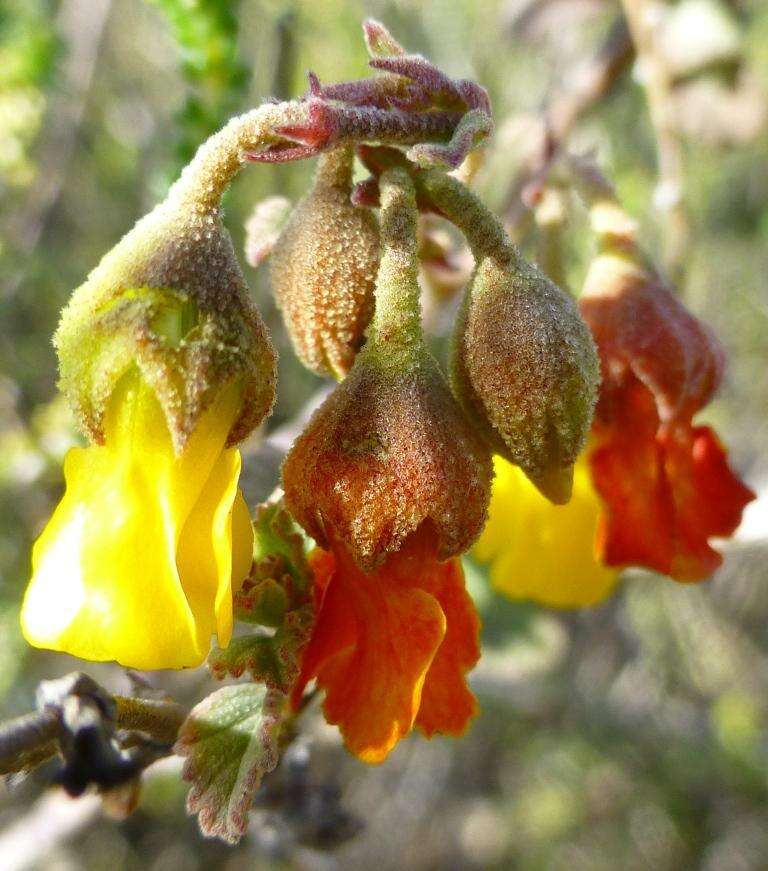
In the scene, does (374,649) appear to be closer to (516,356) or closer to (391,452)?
(391,452)

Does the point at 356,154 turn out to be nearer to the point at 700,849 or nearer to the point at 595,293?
the point at 595,293

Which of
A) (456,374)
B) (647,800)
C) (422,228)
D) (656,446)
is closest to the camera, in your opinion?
(456,374)

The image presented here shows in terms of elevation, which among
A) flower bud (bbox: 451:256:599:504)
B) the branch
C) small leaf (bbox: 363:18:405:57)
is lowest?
the branch

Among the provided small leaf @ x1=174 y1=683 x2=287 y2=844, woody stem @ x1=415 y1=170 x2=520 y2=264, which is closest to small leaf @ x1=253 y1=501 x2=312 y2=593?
small leaf @ x1=174 y1=683 x2=287 y2=844

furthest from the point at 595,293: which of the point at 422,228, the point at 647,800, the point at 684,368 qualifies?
the point at 647,800

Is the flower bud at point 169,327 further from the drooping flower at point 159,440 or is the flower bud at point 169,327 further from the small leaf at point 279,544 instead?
the small leaf at point 279,544

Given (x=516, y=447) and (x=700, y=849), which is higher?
(x=516, y=447)

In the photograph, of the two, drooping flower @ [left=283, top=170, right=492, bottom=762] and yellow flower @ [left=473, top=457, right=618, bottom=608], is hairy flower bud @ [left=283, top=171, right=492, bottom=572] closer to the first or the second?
drooping flower @ [left=283, top=170, right=492, bottom=762]
